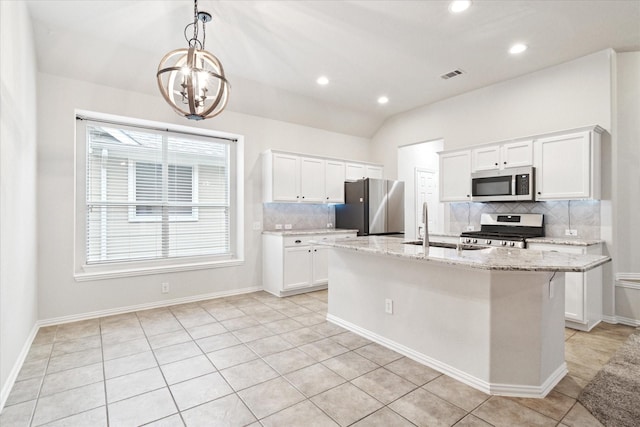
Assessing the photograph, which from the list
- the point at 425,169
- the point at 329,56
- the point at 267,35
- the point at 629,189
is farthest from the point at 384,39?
the point at 425,169

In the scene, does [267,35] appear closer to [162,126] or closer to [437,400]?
[162,126]

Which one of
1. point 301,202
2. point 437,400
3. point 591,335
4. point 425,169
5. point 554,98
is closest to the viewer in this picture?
point 437,400

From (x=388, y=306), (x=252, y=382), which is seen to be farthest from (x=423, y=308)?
(x=252, y=382)

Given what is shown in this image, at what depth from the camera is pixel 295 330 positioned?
3.35m

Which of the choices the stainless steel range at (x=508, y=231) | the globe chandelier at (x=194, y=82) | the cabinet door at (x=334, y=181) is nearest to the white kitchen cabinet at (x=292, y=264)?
the cabinet door at (x=334, y=181)

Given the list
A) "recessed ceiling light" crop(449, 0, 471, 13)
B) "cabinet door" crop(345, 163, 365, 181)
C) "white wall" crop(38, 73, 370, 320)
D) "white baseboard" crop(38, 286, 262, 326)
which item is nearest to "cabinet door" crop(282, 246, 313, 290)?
"white baseboard" crop(38, 286, 262, 326)

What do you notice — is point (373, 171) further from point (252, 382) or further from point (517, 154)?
point (252, 382)

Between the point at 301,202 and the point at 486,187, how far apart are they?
270 centimetres

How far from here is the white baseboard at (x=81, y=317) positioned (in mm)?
2227

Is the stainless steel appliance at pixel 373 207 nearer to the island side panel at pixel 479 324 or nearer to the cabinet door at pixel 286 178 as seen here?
the cabinet door at pixel 286 178

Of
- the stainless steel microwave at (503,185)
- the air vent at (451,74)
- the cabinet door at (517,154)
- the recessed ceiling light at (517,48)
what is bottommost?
the stainless steel microwave at (503,185)

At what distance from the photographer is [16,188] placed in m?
2.53

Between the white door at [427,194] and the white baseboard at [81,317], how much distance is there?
158 inches

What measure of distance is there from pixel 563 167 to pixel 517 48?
1.45m
